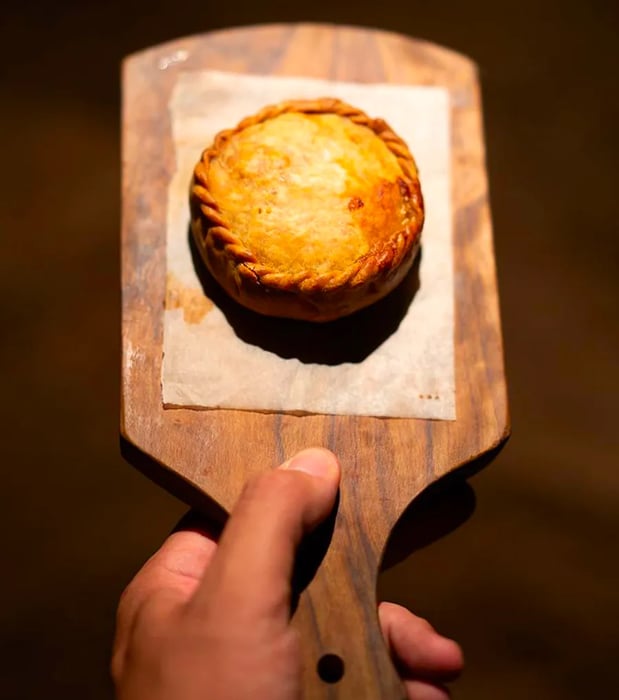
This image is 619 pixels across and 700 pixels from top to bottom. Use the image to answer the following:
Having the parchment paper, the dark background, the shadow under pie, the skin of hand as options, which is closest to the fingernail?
the skin of hand

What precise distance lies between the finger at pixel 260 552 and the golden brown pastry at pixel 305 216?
1.45 feet

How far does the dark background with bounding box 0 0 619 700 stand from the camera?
7.82 feet

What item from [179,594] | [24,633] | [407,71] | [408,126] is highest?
[407,71]

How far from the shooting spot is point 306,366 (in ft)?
6.08

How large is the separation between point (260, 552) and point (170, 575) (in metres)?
0.49

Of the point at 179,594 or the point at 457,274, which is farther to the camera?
the point at 457,274

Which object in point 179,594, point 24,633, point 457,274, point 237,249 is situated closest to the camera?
point 179,594

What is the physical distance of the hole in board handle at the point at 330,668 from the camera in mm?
1528

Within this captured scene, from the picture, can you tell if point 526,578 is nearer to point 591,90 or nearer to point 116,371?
point 116,371

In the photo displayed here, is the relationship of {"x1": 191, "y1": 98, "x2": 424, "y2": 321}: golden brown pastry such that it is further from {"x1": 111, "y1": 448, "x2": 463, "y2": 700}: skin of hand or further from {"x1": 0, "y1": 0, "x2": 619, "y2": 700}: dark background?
{"x1": 0, "y1": 0, "x2": 619, "y2": 700}: dark background

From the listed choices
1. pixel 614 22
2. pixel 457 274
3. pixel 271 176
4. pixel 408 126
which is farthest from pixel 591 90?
pixel 271 176

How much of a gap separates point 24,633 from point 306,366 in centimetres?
126

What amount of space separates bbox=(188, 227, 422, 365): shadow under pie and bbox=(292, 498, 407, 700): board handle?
0.39m

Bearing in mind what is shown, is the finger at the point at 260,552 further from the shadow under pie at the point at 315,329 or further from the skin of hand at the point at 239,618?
the shadow under pie at the point at 315,329
